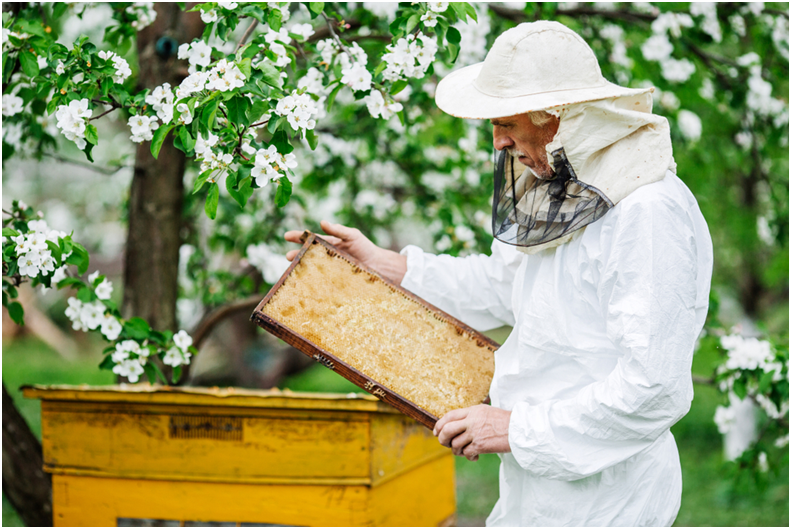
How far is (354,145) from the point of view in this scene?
4066 mm

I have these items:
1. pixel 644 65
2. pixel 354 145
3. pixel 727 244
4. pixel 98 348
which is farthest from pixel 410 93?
pixel 98 348

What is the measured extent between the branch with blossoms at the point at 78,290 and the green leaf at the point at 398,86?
3.59 feet

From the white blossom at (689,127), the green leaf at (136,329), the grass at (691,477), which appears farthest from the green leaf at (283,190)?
the white blossom at (689,127)

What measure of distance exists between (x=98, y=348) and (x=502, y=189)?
1077 centimetres

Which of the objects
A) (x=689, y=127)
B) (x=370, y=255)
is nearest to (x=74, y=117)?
(x=370, y=255)

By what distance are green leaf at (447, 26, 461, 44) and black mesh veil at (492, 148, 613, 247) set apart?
16.6 inches

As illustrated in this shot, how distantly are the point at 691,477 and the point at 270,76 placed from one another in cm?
507

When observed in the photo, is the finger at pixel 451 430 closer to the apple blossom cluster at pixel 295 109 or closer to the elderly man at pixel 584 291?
the elderly man at pixel 584 291

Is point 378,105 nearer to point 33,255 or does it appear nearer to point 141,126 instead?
point 141,126

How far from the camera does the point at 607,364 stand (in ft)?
5.74

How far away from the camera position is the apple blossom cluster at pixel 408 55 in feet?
6.73

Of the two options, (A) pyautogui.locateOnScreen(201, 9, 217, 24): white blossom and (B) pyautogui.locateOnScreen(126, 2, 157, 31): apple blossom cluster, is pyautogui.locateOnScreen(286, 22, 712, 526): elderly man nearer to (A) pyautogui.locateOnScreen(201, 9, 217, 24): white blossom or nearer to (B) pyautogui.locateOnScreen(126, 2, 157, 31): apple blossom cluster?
(A) pyautogui.locateOnScreen(201, 9, 217, 24): white blossom

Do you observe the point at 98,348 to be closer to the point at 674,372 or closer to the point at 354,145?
the point at 354,145

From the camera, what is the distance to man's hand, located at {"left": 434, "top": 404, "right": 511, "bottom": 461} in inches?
69.1
